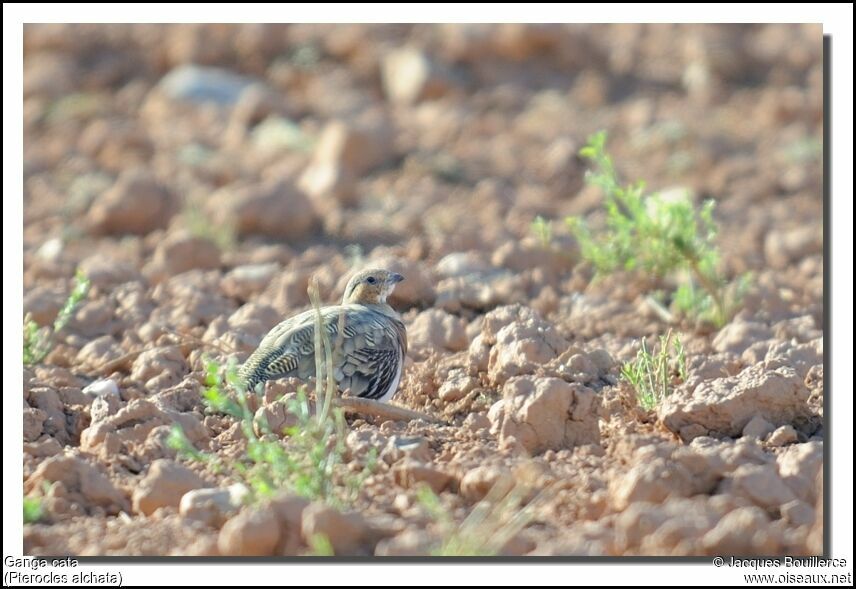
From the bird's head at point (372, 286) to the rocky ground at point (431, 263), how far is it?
1.37 ft

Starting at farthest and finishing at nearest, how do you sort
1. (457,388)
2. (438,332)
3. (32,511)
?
1. (438,332)
2. (457,388)
3. (32,511)

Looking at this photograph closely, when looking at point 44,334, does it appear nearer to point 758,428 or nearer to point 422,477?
point 422,477

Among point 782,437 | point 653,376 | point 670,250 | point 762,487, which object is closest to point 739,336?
point 670,250

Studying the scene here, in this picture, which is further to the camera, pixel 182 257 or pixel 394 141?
pixel 394 141

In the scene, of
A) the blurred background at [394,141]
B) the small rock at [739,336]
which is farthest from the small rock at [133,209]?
the small rock at [739,336]

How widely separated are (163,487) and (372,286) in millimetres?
2417

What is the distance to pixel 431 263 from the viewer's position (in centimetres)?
920

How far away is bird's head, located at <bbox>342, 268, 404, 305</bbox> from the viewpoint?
7.26m

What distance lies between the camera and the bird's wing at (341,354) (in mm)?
6277

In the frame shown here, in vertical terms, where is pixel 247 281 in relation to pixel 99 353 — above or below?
above

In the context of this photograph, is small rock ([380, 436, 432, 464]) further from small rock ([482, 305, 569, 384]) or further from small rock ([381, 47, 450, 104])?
small rock ([381, 47, 450, 104])

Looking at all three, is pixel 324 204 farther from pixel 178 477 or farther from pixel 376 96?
pixel 178 477

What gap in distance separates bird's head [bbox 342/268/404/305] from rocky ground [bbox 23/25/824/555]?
0.42m

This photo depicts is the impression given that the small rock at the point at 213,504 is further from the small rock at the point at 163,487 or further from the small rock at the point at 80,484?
the small rock at the point at 80,484
